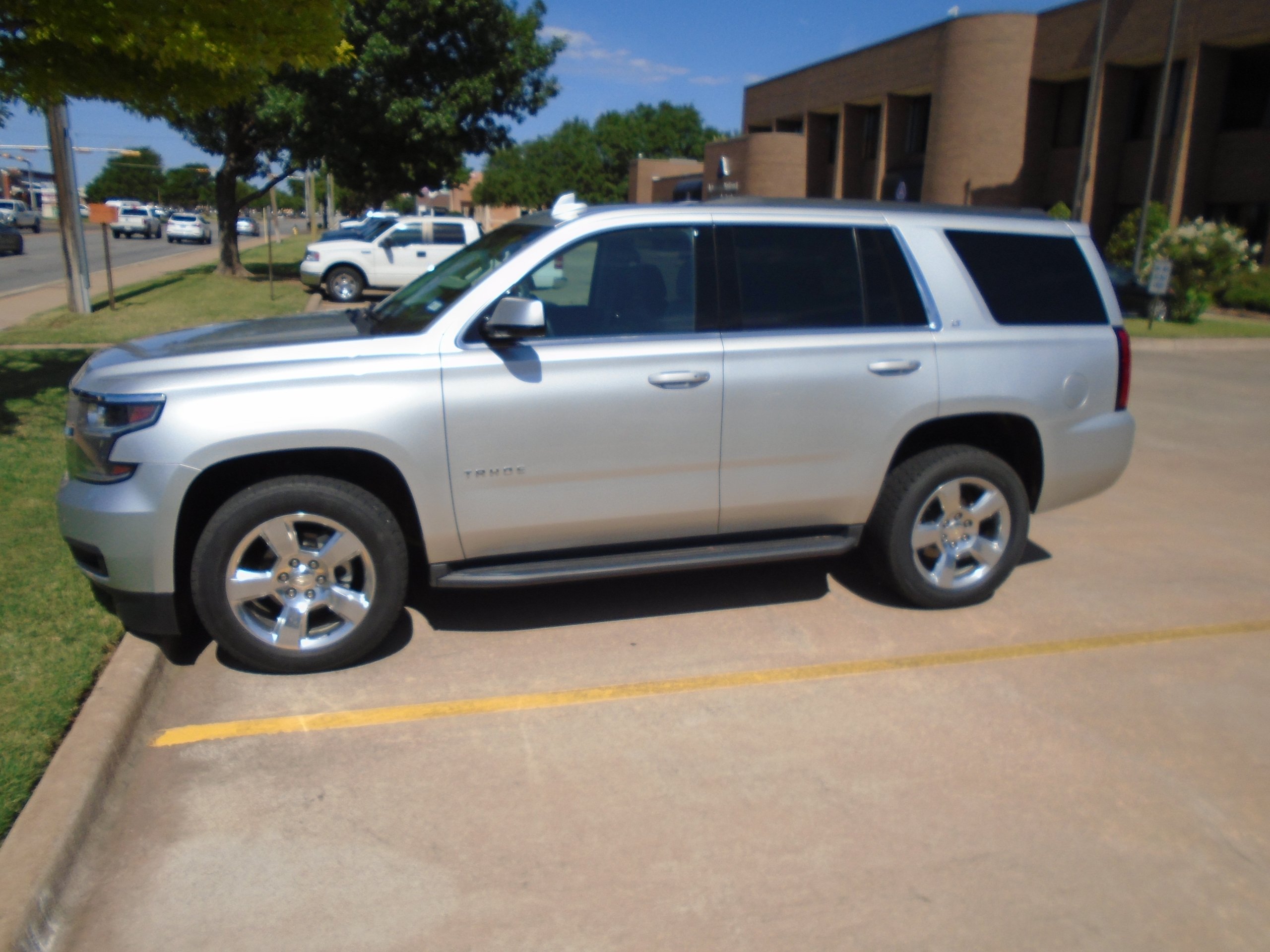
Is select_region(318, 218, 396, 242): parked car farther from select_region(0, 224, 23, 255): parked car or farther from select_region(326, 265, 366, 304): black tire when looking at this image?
select_region(0, 224, 23, 255): parked car

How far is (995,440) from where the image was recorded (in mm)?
5414

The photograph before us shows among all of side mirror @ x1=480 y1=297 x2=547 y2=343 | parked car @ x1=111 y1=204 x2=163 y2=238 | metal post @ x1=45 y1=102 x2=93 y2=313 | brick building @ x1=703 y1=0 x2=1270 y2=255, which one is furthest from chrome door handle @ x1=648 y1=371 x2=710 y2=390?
parked car @ x1=111 y1=204 x2=163 y2=238

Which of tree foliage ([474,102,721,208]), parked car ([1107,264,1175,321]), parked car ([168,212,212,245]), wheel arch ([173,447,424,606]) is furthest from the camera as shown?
tree foliage ([474,102,721,208])

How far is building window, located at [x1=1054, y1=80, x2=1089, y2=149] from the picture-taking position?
1314 inches

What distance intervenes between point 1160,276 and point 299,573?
19.1 meters

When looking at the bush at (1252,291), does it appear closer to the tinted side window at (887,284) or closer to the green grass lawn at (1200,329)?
the green grass lawn at (1200,329)

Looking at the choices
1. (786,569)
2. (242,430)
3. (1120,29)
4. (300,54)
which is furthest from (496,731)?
(1120,29)

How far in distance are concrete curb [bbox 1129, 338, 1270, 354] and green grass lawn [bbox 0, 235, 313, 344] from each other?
1454 centimetres

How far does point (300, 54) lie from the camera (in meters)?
8.20

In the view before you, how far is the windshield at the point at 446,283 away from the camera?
4.52 m

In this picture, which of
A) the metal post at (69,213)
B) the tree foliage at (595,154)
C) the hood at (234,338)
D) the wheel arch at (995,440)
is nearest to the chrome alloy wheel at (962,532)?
the wheel arch at (995,440)

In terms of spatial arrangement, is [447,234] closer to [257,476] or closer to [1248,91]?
[257,476]

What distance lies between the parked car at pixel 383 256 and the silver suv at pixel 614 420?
55.0ft

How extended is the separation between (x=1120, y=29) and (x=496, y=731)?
33.7m
